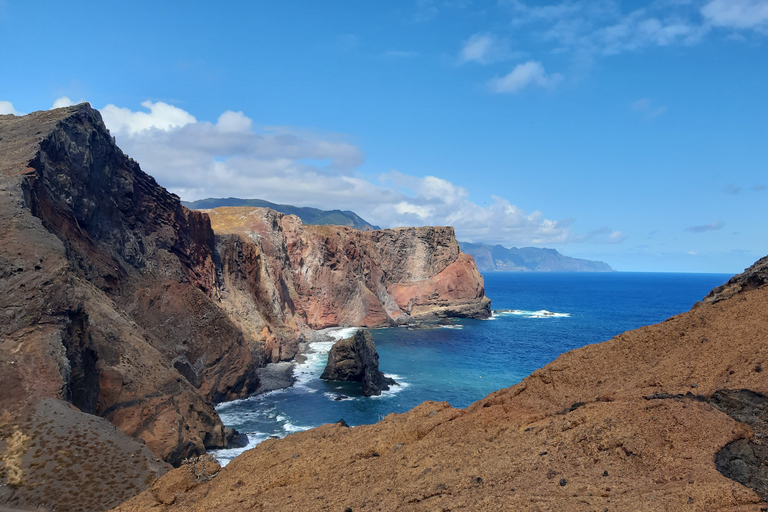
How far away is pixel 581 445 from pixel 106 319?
32460 millimetres

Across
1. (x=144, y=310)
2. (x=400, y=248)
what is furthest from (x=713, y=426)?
(x=400, y=248)

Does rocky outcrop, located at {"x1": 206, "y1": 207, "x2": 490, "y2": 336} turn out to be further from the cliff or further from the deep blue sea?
the cliff

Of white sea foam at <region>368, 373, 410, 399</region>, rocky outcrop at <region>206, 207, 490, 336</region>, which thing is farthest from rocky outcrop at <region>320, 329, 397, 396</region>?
rocky outcrop at <region>206, 207, 490, 336</region>

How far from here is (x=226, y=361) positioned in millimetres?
49625

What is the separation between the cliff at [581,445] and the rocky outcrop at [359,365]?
Answer: 41.2 metres

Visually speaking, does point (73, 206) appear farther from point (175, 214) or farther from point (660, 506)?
point (660, 506)

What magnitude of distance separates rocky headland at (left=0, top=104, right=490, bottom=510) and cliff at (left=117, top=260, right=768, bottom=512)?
12165mm

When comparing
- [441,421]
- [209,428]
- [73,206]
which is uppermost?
[73,206]

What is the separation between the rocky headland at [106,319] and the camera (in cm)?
2200

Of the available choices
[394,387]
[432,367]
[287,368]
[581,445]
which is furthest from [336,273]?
[581,445]

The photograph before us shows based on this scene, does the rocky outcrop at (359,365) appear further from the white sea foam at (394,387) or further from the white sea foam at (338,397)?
the white sea foam at (338,397)

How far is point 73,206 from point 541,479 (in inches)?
1660

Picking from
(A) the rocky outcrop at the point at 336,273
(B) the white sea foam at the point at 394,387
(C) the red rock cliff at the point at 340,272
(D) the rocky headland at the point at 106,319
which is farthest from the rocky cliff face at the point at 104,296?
(B) the white sea foam at the point at 394,387

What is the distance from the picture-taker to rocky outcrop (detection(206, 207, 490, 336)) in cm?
7088
